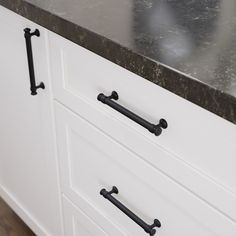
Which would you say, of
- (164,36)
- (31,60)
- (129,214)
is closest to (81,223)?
(129,214)

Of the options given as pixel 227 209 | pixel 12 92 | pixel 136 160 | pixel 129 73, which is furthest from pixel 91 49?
pixel 12 92

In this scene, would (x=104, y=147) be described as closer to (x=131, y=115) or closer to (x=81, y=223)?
(x=131, y=115)

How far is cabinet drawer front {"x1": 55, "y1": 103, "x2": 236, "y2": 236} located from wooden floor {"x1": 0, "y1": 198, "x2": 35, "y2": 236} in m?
0.48

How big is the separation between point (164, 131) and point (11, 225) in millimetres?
986

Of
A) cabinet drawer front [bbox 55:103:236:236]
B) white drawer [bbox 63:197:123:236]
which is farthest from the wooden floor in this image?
cabinet drawer front [bbox 55:103:236:236]

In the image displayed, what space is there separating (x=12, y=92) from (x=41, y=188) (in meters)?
0.28

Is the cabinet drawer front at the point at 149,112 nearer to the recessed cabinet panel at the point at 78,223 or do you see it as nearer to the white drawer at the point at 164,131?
the white drawer at the point at 164,131

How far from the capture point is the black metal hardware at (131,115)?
0.67m

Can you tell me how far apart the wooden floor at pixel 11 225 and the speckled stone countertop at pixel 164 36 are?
0.84 meters

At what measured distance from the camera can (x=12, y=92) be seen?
112cm

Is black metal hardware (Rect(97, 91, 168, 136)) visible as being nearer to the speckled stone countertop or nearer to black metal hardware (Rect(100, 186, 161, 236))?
the speckled stone countertop

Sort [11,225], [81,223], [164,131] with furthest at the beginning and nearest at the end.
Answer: [11,225] < [81,223] < [164,131]

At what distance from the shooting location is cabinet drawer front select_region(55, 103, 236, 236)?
0.70 meters

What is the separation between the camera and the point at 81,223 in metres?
1.06
